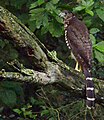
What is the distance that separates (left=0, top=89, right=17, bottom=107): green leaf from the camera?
5433 millimetres

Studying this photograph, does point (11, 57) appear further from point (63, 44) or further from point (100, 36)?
point (100, 36)

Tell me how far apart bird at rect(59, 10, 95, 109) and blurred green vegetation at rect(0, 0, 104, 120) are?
61 millimetres

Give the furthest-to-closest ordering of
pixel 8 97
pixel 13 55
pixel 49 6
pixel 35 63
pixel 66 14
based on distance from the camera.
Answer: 1. pixel 8 97
2. pixel 13 55
3. pixel 66 14
4. pixel 49 6
5. pixel 35 63

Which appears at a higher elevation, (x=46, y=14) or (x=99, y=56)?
(x=46, y=14)

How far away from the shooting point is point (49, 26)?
449 cm

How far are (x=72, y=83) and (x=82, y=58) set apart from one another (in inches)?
26.4

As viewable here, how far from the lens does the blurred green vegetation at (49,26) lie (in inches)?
169

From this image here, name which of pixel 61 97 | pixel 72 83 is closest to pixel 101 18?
pixel 72 83

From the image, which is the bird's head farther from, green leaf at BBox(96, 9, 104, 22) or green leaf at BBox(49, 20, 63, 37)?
green leaf at BBox(96, 9, 104, 22)

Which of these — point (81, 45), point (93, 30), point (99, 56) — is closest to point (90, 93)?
point (99, 56)

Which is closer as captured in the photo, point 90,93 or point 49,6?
point 90,93

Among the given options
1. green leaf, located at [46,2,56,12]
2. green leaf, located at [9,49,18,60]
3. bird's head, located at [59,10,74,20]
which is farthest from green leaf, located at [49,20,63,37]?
green leaf, located at [9,49,18,60]

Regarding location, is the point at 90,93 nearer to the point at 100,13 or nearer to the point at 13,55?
the point at 100,13

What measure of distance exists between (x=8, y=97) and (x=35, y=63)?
2011mm
